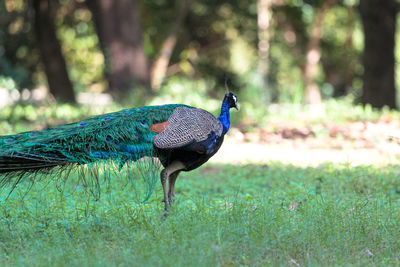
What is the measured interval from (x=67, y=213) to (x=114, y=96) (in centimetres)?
826

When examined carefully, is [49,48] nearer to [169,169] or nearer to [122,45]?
[122,45]

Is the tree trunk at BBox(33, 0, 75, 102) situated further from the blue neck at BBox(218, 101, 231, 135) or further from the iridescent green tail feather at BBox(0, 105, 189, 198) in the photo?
the iridescent green tail feather at BBox(0, 105, 189, 198)

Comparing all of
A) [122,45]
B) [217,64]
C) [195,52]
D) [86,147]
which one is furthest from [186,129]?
[217,64]

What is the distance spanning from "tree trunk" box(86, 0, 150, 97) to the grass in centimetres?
823

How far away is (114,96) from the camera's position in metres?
13.9

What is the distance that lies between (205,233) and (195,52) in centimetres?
2112

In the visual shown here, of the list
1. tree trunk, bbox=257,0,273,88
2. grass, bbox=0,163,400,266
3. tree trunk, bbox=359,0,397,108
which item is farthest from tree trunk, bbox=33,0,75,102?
grass, bbox=0,163,400,266

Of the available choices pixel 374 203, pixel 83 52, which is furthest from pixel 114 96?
pixel 83 52

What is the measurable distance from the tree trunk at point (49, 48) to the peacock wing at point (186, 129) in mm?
11978

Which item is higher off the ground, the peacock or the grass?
the peacock

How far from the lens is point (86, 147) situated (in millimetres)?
5133

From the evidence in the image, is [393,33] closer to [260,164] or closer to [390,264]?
[260,164]

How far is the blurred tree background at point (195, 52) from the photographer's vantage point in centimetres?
1417

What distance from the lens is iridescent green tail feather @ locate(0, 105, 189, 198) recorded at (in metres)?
4.93
